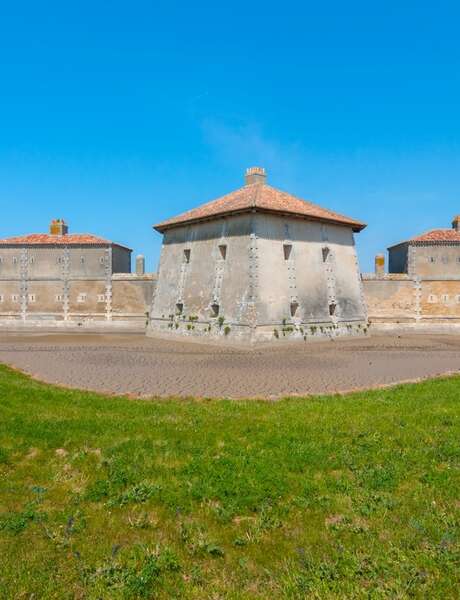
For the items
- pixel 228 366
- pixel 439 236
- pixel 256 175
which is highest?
pixel 256 175

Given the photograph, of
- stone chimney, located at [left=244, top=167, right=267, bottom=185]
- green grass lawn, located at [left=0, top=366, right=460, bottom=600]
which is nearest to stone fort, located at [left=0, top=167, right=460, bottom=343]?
stone chimney, located at [left=244, top=167, right=267, bottom=185]

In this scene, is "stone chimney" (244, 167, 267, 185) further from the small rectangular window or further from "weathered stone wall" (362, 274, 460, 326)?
"weathered stone wall" (362, 274, 460, 326)

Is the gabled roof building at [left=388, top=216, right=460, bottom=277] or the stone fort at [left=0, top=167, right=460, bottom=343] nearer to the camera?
the stone fort at [left=0, top=167, right=460, bottom=343]

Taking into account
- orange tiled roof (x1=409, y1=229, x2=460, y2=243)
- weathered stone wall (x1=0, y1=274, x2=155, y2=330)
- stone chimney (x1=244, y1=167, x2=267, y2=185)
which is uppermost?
stone chimney (x1=244, y1=167, x2=267, y2=185)

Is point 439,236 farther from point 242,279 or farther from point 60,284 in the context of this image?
point 60,284

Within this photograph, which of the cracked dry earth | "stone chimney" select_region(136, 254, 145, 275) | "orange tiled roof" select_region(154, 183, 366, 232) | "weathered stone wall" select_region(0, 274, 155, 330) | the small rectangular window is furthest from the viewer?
"stone chimney" select_region(136, 254, 145, 275)

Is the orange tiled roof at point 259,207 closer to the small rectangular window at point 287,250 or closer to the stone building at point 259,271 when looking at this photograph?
the stone building at point 259,271

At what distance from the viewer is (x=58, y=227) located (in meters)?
35.1

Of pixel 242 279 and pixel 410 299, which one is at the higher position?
pixel 242 279

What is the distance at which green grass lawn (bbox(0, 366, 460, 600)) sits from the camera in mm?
3777

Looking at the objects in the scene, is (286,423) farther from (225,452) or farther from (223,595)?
(223,595)

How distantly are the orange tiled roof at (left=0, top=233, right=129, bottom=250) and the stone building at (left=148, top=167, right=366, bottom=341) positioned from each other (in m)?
7.49

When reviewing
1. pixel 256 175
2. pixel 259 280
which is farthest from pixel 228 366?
pixel 256 175

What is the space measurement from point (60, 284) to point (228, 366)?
22684 millimetres
